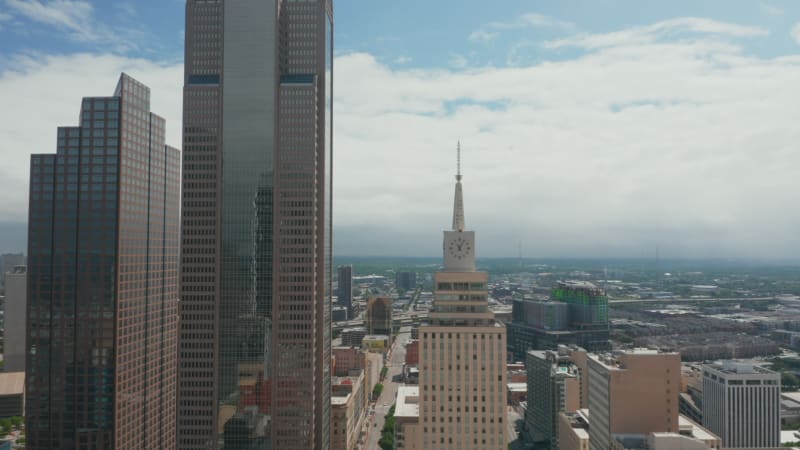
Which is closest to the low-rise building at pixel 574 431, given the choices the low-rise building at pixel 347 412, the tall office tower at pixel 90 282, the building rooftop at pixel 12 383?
the low-rise building at pixel 347 412

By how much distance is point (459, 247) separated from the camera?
277 ft

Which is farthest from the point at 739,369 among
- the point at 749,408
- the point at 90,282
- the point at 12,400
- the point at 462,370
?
the point at 12,400

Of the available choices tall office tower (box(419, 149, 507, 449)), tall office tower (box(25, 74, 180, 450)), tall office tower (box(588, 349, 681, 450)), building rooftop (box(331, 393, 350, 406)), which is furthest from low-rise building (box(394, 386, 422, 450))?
tall office tower (box(25, 74, 180, 450))

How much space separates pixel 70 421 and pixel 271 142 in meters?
64.1

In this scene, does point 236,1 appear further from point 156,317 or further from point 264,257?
point 156,317

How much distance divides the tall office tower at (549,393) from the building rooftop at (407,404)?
4710cm

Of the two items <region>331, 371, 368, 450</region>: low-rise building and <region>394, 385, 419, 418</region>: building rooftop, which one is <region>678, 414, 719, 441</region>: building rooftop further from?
<region>331, 371, 368, 450</region>: low-rise building

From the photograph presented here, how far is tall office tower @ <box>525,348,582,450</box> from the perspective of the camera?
158m

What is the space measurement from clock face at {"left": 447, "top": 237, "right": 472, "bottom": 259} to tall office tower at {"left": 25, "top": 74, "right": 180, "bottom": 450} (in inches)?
2481

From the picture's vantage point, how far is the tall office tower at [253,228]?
119625mm

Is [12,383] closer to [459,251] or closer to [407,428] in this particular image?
[407,428]

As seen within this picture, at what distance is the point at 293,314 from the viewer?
4808 inches

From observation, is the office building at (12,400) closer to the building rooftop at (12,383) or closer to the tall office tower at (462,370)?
the building rooftop at (12,383)

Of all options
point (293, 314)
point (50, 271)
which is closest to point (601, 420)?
point (293, 314)
